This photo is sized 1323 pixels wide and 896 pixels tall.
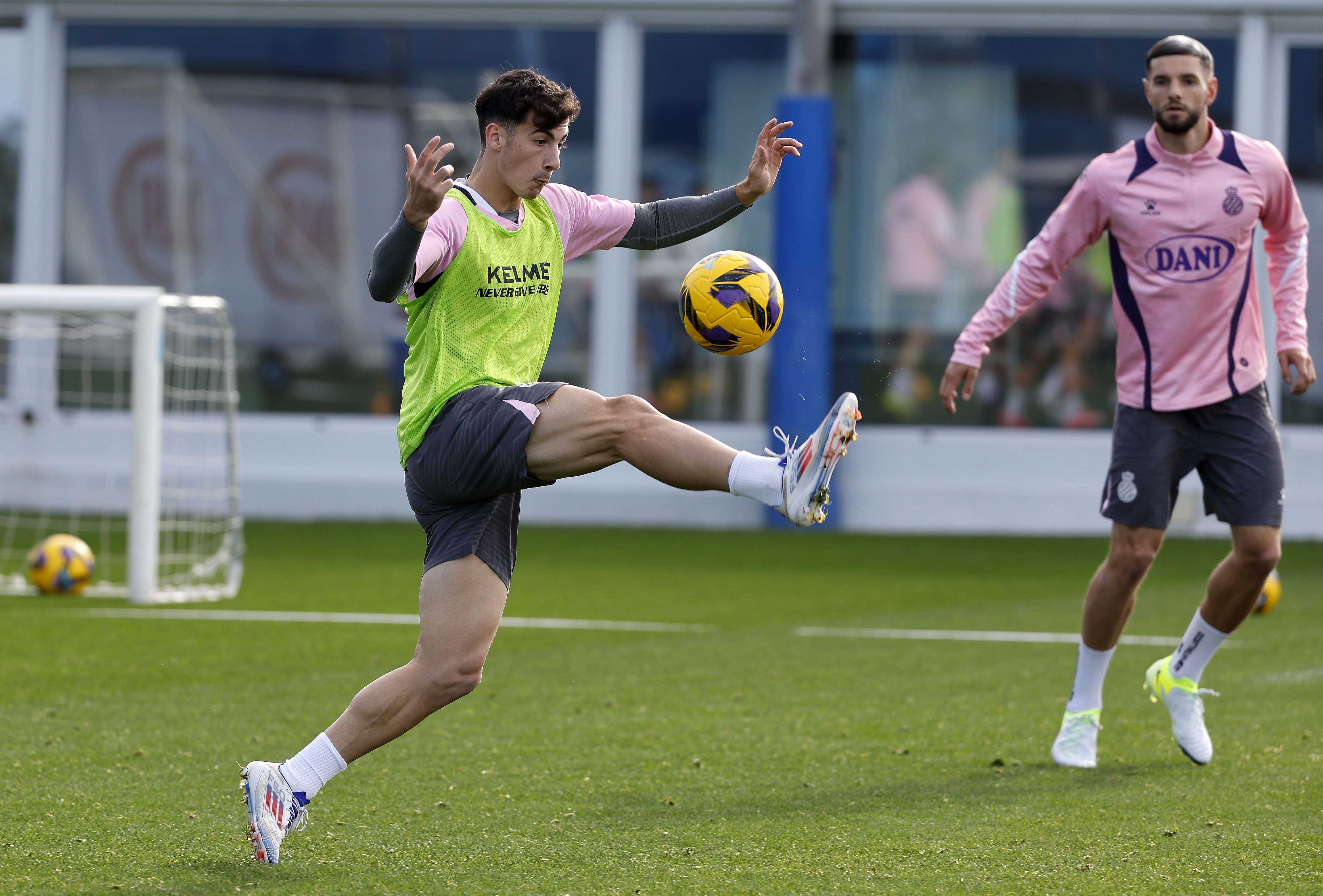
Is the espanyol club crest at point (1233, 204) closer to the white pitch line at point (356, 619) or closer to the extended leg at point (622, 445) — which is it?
the extended leg at point (622, 445)

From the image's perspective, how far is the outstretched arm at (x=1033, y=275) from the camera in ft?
16.4

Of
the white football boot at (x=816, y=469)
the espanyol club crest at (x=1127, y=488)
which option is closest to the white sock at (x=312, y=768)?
the white football boot at (x=816, y=469)

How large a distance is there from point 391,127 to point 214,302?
20.5 feet

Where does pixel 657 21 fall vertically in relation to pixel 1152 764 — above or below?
above

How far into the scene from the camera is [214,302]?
919cm

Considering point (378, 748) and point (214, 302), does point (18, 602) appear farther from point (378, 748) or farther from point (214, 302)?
point (378, 748)

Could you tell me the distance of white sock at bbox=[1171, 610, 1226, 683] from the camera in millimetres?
5184

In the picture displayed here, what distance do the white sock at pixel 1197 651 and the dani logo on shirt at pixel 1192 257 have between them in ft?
3.62

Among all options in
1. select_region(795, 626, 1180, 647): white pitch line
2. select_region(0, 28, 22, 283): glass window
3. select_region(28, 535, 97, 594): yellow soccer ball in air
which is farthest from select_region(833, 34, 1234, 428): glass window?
select_region(0, 28, 22, 283): glass window

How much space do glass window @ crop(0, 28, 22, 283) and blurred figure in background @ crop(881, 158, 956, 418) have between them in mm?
8285

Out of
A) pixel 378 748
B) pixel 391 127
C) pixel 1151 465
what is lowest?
pixel 378 748

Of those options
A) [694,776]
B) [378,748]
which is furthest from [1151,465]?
[378,748]

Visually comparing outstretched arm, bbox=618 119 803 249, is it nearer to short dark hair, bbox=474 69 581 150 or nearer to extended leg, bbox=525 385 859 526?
short dark hair, bbox=474 69 581 150

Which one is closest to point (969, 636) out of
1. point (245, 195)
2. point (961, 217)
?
point (961, 217)
